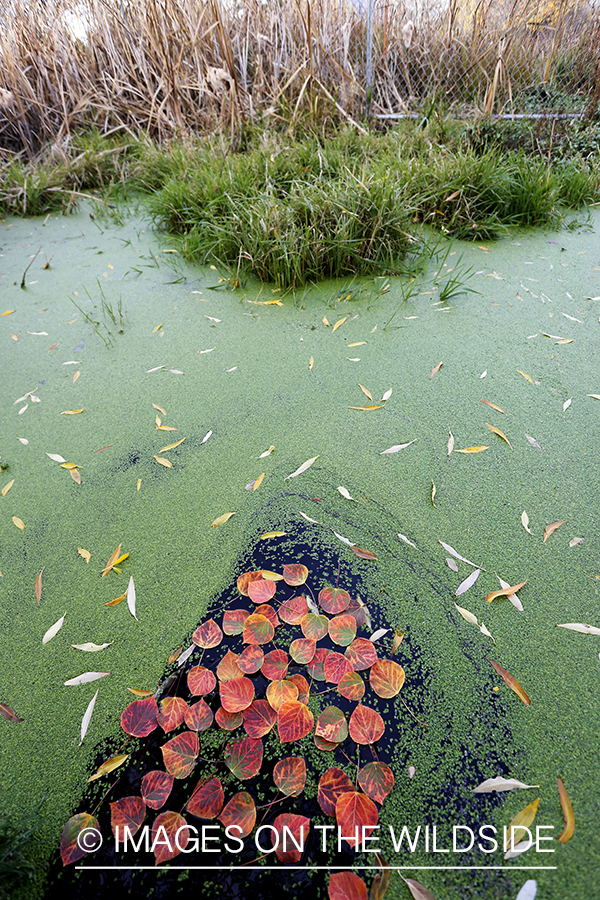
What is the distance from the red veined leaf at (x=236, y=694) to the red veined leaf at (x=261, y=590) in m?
0.19

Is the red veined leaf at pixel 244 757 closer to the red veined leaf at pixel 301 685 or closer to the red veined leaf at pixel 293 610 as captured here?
the red veined leaf at pixel 301 685

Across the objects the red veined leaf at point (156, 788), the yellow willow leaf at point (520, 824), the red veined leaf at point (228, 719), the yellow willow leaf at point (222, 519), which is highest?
the yellow willow leaf at point (222, 519)

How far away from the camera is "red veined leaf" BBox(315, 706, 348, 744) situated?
0.90 metres

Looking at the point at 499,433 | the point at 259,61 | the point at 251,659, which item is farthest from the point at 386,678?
the point at 259,61

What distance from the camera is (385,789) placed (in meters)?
0.83

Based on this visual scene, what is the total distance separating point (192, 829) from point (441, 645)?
0.62 m

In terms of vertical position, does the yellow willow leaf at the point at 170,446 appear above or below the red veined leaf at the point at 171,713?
above

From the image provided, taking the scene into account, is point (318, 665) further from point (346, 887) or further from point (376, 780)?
point (346, 887)

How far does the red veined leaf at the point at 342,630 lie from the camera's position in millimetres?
1045

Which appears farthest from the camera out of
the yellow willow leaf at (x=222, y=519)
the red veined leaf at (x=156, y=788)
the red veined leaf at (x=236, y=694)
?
the yellow willow leaf at (x=222, y=519)

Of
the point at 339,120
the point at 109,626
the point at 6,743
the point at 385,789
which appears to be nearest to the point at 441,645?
the point at 385,789

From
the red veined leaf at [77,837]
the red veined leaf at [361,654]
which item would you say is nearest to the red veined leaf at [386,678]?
the red veined leaf at [361,654]

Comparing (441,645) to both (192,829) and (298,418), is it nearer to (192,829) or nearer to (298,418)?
(192,829)

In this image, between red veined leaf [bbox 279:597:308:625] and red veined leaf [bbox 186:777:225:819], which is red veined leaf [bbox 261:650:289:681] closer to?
red veined leaf [bbox 279:597:308:625]
